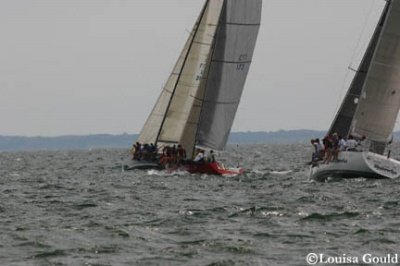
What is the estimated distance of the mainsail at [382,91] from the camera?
38.6m

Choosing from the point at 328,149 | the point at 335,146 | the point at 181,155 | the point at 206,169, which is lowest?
the point at 206,169

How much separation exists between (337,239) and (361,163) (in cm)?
1686

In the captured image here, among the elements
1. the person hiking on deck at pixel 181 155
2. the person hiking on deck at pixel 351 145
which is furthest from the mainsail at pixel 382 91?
the person hiking on deck at pixel 181 155

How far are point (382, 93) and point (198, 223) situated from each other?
57.9ft

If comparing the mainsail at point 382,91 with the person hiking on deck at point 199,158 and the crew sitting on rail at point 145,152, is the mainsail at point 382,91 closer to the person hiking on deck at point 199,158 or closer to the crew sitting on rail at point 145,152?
the person hiking on deck at point 199,158

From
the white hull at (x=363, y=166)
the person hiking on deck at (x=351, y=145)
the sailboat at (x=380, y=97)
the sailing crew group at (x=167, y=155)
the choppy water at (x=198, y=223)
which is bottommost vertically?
the choppy water at (x=198, y=223)

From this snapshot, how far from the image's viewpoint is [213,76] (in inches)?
1850

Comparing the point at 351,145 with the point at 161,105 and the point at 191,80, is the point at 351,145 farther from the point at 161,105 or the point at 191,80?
the point at 161,105

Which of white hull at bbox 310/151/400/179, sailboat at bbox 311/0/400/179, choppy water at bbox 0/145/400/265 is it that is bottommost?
choppy water at bbox 0/145/400/265

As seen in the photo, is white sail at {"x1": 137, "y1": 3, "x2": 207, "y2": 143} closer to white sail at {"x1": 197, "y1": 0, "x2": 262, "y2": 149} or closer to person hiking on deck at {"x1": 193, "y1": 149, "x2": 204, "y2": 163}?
white sail at {"x1": 197, "y1": 0, "x2": 262, "y2": 149}

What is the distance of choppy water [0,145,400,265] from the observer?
18.6 metres

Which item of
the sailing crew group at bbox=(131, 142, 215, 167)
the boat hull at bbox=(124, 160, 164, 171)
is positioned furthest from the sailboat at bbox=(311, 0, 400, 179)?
the boat hull at bbox=(124, 160, 164, 171)

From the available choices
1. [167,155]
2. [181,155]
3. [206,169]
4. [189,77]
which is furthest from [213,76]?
[206,169]

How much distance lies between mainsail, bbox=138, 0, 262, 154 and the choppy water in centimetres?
983
